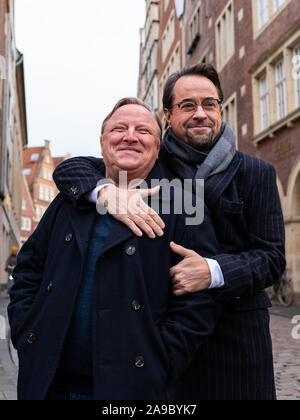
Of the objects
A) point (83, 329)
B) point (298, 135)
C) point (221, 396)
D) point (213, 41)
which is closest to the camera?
A: point (83, 329)

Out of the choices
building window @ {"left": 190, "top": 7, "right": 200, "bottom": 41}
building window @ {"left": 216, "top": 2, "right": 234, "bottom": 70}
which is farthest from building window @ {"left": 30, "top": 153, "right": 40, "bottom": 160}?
building window @ {"left": 216, "top": 2, "right": 234, "bottom": 70}

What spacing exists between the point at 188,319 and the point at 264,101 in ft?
56.7

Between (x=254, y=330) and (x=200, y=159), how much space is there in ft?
2.31

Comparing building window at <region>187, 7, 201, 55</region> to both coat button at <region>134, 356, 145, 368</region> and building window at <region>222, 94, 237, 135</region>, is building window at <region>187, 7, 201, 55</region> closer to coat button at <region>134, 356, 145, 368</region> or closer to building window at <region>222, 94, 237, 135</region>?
building window at <region>222, 94, 237, 135</region>

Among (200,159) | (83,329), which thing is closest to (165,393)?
(83,329)

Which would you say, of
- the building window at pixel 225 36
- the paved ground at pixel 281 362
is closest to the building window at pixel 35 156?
the building window at pixel 225 36

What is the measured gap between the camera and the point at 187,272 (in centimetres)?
187

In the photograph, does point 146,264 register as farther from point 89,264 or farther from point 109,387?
point 109,387

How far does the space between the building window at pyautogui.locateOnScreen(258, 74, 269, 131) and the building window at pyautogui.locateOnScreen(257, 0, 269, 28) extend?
69.1 inches

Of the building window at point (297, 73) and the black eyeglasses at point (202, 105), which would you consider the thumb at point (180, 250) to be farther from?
the building window at point (297, 73)

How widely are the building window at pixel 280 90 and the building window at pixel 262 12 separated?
1820 millimetres

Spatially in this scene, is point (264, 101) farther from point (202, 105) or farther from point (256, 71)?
point (202, 105)

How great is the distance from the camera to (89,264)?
1.91 metres

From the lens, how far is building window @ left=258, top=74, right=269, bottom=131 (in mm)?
17977
